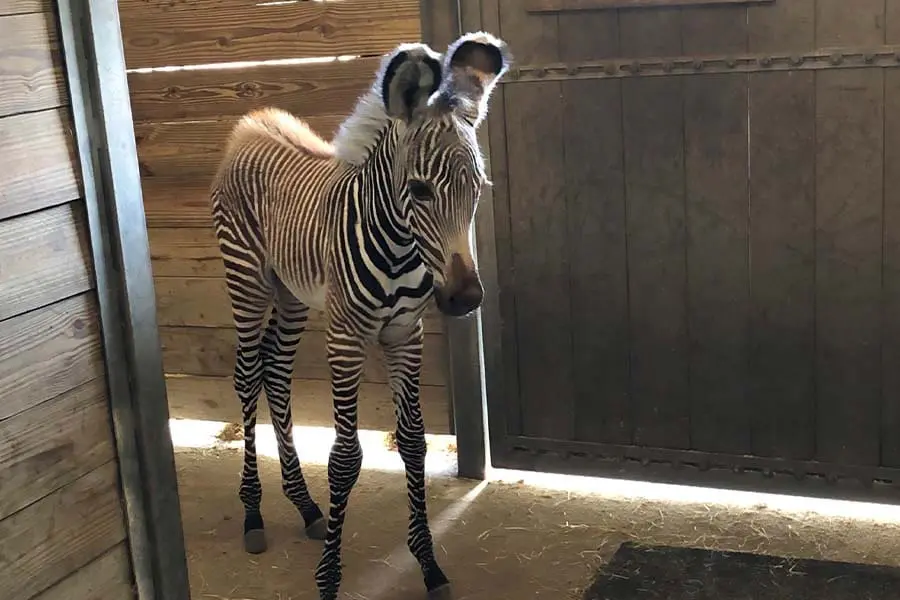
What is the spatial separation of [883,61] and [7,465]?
261 centimetres

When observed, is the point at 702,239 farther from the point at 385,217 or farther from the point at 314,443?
the point at 314,443

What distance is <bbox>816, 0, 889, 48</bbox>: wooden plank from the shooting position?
124 inches

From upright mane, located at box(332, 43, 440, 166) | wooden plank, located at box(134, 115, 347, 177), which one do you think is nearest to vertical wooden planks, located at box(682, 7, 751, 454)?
upright mane, located at box(332, 43, 440, 166)

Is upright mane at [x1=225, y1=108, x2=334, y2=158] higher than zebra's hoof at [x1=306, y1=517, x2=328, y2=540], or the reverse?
upright mane at [x1=225, y1=108, x2=334, y2=158]

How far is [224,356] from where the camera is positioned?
4617 mm

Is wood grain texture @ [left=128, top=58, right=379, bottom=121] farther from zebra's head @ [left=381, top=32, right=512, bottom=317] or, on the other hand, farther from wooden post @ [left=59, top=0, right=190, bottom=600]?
wooden post @ [left=59, top=0, right=190, bottom=600]

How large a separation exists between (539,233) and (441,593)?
4.17ft

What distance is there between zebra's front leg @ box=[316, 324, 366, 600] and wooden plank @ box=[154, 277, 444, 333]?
5.35 feet

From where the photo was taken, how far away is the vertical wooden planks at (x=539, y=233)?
3.61 m

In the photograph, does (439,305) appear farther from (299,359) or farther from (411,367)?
(299,359)

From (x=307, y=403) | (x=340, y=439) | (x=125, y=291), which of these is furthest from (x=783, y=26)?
(x=307, y=403)

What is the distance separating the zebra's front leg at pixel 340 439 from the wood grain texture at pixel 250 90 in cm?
135

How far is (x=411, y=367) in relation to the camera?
3119mm

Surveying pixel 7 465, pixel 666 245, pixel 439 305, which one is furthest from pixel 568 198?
pixel 7 465
